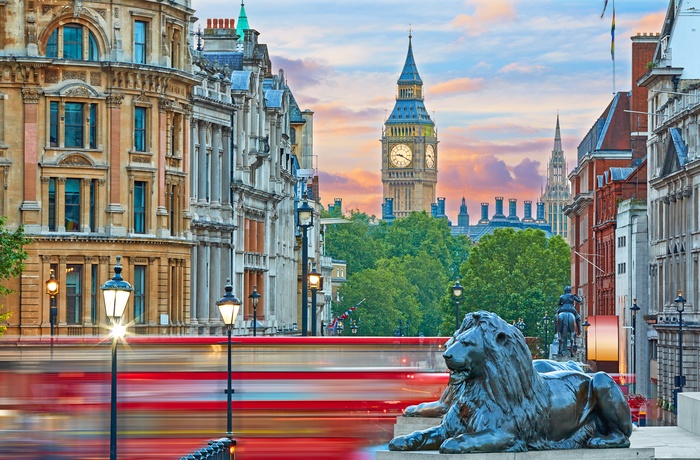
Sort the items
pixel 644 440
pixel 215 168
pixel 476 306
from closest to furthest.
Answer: pixel 644 440 < pixel 215 168 < pixel 476 306

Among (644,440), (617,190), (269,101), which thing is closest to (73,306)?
(269,101)

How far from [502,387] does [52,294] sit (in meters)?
→ 46.3

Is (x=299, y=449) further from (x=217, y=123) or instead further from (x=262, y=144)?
(x=262, y=144)

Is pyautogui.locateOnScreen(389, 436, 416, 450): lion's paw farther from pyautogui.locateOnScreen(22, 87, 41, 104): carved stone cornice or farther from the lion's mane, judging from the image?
pyautogui.locateOnScreen(22, 87, 41, 104): carved stone cornice

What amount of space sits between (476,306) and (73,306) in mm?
113332

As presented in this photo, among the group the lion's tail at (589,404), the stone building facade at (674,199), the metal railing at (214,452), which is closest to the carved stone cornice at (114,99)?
the stone building facade at (674,199)

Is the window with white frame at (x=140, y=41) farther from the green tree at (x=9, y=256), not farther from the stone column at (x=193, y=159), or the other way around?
the green tree at (x=9, y=256)

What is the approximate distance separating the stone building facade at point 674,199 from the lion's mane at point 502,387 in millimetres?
61422

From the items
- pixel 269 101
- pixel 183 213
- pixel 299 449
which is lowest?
pixel 299 449

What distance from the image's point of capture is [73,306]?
6619 centimetres

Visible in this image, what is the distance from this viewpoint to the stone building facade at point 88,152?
2569 inches

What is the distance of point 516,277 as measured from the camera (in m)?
178

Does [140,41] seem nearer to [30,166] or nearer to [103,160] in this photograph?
[103,160]

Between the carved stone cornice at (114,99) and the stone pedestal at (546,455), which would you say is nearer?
the stone pedestal at (546,455)
